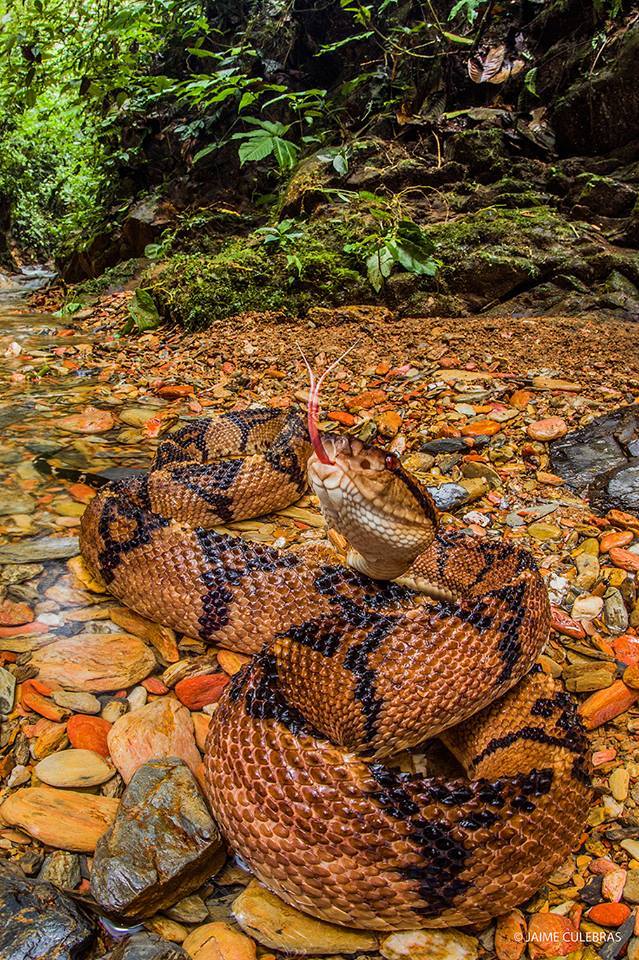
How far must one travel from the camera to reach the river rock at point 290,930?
1.71 m

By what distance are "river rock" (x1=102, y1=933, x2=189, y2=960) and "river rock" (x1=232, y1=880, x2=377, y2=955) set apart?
222 millimetres

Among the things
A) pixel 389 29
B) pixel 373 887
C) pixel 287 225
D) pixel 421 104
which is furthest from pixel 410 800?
pixel 389 29

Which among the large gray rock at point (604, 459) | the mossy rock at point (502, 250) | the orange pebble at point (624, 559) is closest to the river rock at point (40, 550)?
the orange pebble at point (624, 559)

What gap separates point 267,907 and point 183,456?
324cm

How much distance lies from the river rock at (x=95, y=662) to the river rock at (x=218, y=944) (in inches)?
41.3

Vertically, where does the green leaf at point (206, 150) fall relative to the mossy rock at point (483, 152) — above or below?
above

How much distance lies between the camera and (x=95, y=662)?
8.63ft

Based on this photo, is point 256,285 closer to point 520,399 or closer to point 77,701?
point 520,399

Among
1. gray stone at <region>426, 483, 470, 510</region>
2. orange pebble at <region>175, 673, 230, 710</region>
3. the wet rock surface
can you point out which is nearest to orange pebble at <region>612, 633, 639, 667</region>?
the wet rock surface

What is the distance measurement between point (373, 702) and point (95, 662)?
1.17m

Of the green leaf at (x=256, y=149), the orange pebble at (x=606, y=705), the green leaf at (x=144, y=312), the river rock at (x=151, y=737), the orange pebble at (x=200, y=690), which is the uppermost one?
the green leaf at (x=256, y=149)

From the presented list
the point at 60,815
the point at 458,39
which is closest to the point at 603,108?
the point at 458,39

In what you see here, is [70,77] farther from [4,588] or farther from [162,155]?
[4,588]

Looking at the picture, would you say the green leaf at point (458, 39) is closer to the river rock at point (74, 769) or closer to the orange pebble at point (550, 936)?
the river rock at point (74, 769)
